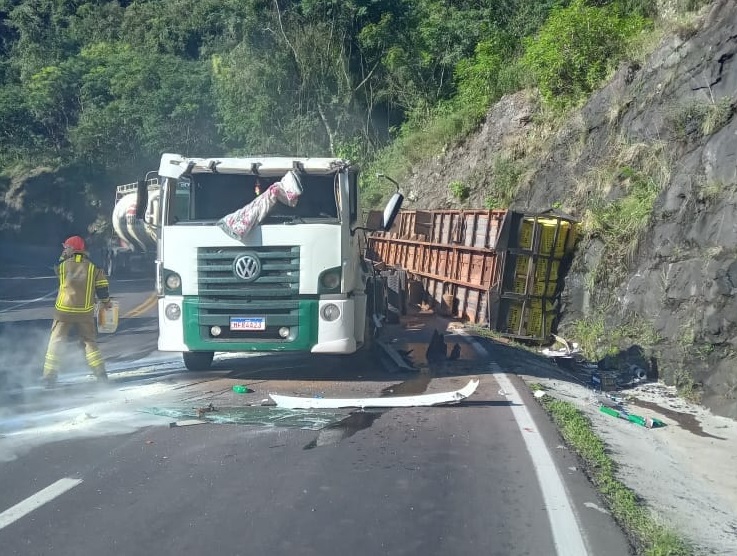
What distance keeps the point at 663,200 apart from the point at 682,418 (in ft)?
16.8

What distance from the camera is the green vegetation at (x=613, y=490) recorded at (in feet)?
16.6

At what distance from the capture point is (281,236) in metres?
9.92

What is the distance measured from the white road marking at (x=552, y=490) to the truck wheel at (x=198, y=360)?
13.8 ft

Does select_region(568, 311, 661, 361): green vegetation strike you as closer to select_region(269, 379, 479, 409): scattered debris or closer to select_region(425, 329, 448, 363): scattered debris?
select_region(425, 329, 448, 363): scattered debris

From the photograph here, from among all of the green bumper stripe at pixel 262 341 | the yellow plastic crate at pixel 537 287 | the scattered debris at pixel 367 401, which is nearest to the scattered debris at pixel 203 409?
the scattered debris at pixel 367 401

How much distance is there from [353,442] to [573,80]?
17.3 metres

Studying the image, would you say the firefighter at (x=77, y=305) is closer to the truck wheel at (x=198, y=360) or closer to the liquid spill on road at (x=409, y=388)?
the truck wheel at (x=198, y=360)

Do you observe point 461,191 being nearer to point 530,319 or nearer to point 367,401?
point 530,319

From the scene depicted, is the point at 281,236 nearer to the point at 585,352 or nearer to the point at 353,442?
the point at 353,442

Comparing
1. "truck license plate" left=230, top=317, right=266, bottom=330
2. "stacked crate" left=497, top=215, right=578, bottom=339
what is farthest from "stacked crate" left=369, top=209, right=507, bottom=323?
"truck license plate" left=230, top=317, right=266, bottom=330

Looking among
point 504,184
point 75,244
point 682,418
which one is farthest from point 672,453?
point 504,184

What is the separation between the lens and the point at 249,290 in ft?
32.8

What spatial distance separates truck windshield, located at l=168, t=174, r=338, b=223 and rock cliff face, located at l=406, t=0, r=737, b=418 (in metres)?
5.00

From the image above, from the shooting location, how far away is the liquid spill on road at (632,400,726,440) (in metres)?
9.05
